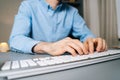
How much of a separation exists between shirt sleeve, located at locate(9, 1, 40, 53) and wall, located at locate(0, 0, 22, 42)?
5.49ft

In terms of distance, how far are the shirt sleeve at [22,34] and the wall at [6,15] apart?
1.67 m

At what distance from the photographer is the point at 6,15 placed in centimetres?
256

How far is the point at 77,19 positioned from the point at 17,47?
1.84 feet

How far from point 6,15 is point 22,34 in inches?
74.7

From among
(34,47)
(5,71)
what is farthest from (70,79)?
(34,47)

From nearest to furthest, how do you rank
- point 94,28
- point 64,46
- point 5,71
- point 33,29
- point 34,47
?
point 5,71 < point 64,46 < point 34,47 < point 33,29 < point 94,28

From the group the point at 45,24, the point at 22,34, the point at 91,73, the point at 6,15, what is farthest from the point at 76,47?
the point at 6,15

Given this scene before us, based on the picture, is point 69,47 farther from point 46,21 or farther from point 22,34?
point 46,21

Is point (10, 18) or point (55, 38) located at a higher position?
point (10, 18)

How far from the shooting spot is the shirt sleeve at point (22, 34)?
69 centimetres

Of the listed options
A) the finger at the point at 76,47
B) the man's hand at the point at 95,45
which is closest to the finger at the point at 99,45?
the man's hand at the point at 95,45

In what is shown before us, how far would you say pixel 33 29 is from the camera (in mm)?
1009

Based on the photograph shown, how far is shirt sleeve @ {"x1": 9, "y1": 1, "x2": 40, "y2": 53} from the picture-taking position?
69 centimetres

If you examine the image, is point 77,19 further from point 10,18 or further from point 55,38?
point 10,18
